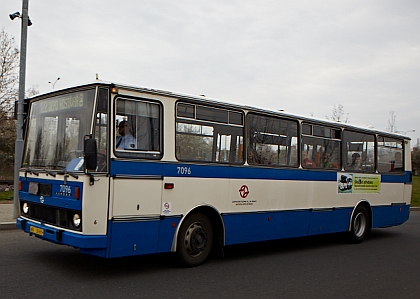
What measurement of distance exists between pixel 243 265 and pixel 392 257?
3.71 m

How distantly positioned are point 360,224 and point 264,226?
413 cm

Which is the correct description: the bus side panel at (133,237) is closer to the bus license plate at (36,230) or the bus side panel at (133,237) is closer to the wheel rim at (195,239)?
the wheel rim at (195,239)

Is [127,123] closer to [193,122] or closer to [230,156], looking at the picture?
[193,122]

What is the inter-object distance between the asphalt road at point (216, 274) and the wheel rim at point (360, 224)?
1.52 metres

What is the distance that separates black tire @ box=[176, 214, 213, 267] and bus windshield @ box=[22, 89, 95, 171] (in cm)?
216

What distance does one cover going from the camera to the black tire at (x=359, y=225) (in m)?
12.1

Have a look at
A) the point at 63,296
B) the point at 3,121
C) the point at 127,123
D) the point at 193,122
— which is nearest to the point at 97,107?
the point at 127,123

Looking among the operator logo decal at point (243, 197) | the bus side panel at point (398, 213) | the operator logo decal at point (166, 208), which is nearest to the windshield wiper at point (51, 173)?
the operator logo decal at point (166, 208)

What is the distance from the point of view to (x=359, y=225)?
12.4m

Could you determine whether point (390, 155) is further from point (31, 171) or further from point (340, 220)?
point (31, 171)

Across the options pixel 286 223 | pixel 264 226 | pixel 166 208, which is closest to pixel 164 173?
pixel 166 208

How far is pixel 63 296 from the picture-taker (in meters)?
6.10

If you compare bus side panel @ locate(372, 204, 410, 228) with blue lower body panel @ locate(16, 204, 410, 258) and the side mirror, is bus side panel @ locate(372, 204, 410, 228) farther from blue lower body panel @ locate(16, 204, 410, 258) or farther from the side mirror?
the side mirror

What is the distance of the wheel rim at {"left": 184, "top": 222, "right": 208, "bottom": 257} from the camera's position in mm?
8062
